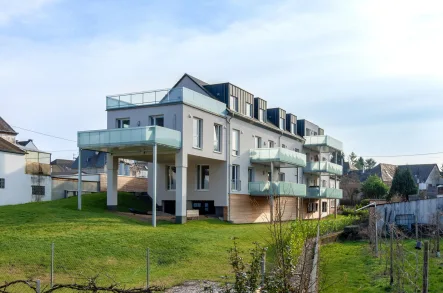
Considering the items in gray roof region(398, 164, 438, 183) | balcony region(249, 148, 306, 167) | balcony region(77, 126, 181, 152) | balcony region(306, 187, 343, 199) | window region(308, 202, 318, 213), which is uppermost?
balcony region(77, 126, 181, 152)

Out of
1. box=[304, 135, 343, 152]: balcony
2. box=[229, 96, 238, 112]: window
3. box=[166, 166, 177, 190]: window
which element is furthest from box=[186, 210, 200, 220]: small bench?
box=[304, 135, 343, 152]: balcony

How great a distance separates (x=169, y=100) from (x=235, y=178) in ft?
27.6

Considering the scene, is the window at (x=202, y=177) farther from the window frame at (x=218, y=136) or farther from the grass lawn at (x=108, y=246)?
the grass lawn at (x=108, y=246)

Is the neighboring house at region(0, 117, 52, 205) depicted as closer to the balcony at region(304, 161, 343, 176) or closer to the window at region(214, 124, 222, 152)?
the window at region(214, 124, 222, 152)

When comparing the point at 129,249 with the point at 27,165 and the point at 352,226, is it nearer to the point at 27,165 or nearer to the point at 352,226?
the point at 352,226

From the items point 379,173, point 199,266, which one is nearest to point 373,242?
point 199,266

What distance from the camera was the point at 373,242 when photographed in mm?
23250

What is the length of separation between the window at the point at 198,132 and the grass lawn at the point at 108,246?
5924mm

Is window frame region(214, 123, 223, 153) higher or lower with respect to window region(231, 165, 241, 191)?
higher

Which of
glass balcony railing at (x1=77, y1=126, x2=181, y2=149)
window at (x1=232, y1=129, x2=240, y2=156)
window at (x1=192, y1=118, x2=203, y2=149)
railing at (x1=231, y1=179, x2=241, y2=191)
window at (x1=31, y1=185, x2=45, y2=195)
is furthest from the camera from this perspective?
window at (x1=31, y1=185, x2=45, y2=195)

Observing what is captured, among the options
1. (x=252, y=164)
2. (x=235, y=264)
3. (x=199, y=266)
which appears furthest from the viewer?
(x=252, y=164)

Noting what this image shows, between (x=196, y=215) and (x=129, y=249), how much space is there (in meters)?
11.2

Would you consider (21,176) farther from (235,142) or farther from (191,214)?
(191,214)

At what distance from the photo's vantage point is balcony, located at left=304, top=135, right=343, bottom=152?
48594 millimetres
